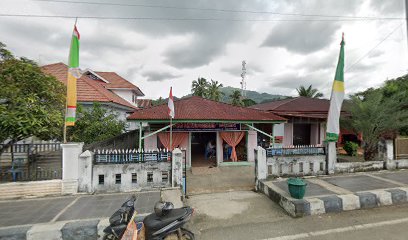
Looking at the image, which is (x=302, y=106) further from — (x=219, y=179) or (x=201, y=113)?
(x=219, y=179)

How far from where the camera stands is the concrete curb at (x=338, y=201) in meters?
5.26

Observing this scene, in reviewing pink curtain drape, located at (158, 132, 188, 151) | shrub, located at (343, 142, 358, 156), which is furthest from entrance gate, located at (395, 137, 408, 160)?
pink curtain drape, located at (158, 132, 188, 151)

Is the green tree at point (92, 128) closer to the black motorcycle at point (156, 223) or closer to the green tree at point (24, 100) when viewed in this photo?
the green tree at point (24, 100)

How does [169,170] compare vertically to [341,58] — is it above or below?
below

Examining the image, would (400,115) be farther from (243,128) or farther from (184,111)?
(184,111)

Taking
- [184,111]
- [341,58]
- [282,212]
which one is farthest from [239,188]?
[341,58]

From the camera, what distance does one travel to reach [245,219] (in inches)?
201

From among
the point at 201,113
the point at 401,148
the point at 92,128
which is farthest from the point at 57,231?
the point at 401,148

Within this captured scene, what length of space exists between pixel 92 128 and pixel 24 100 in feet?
17.5

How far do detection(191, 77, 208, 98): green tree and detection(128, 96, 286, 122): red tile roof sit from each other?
2592 cm

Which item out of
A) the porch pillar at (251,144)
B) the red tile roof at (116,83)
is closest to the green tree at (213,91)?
the red tile roof at (116,83)

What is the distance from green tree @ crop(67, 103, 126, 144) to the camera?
10602mm

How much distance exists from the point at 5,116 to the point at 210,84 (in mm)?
35173

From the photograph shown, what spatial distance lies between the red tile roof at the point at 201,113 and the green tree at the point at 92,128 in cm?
198
